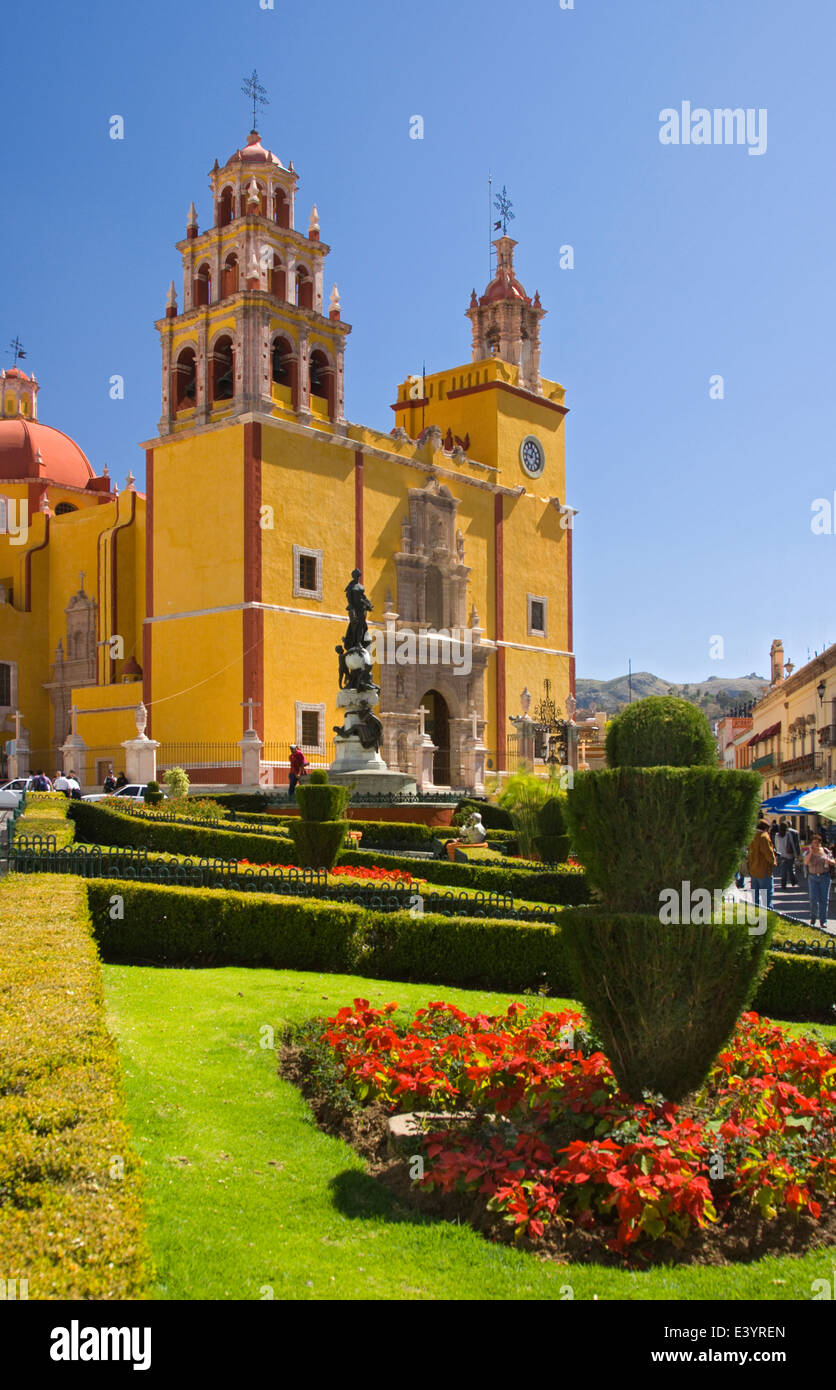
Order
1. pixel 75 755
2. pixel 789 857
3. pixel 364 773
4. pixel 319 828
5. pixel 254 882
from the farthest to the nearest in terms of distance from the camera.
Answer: pixel 75 755 → pixel 364 773 → pixel 789 857 → pixel 319 828 → pixel 254 882

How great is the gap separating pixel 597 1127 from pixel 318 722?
26.0 metres

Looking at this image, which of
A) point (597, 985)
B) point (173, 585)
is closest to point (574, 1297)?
point (597, 985)

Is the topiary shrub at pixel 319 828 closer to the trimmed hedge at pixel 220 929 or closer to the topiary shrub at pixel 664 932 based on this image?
the trimmed hedge at pixel 220 929

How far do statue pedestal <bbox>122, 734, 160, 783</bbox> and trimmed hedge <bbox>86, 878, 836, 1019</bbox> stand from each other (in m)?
17.6

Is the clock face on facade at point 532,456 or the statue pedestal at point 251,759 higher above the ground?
the clock face on facade at point 532,456

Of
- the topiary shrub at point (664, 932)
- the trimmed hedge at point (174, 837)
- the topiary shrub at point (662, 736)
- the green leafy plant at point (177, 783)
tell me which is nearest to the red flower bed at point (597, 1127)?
the topiary shrub at point (664, 932)

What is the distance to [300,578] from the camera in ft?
102

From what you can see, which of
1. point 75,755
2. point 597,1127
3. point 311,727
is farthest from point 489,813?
point 597,1127

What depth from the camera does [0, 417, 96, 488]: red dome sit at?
40.9m

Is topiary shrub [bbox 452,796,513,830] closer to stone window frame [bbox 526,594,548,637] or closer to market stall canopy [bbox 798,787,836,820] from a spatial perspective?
market stall canopy [bbox 798,787,836,820]

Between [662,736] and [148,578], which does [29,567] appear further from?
[662,736]

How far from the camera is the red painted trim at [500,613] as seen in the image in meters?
37.8

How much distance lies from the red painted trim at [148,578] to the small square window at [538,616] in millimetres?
14157

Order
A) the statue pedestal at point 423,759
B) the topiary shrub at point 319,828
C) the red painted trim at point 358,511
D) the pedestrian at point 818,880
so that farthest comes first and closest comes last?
the red painted trim at point 358,511
the statue pedestal at point 423,759
the pedestrian at point 818,880
the topiary shrub at point 319,828
